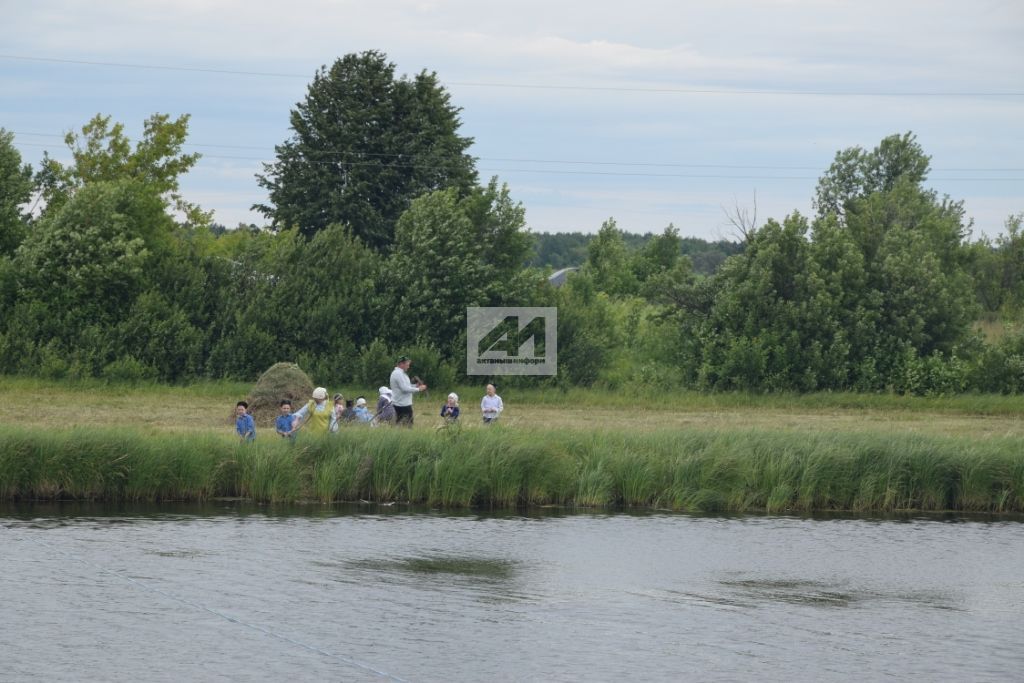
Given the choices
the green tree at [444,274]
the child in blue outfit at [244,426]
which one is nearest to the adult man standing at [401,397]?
the child in blue outfit at [244,426]

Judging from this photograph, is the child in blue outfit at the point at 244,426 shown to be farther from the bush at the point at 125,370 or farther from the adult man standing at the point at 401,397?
the bush at the point at 125,370

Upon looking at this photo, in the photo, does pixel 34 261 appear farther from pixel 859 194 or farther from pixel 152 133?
pixel 859 194

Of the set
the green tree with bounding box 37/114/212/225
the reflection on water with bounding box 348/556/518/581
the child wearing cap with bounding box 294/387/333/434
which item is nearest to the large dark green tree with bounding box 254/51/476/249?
the green tree with bounding box 37/114/212/225

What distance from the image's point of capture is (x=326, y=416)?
82.1 ft

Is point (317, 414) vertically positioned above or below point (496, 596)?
above

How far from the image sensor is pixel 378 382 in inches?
1583

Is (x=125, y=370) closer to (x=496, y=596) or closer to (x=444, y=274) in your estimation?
(x=444, y=274)

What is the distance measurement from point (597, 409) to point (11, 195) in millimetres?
19990

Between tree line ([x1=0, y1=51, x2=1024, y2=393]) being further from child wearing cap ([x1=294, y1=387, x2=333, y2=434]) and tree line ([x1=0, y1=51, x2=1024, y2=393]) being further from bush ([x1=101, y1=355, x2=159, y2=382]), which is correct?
child wearing cap ([x1=294, y1=387, x2=333, y2=434])

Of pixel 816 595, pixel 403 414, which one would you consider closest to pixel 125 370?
pixel 403 414

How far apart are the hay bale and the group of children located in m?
4.07

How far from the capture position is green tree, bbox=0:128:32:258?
42875 millimetres

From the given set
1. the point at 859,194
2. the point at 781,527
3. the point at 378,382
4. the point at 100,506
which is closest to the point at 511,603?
the point at 781,527

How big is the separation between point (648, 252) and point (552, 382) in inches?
1842
